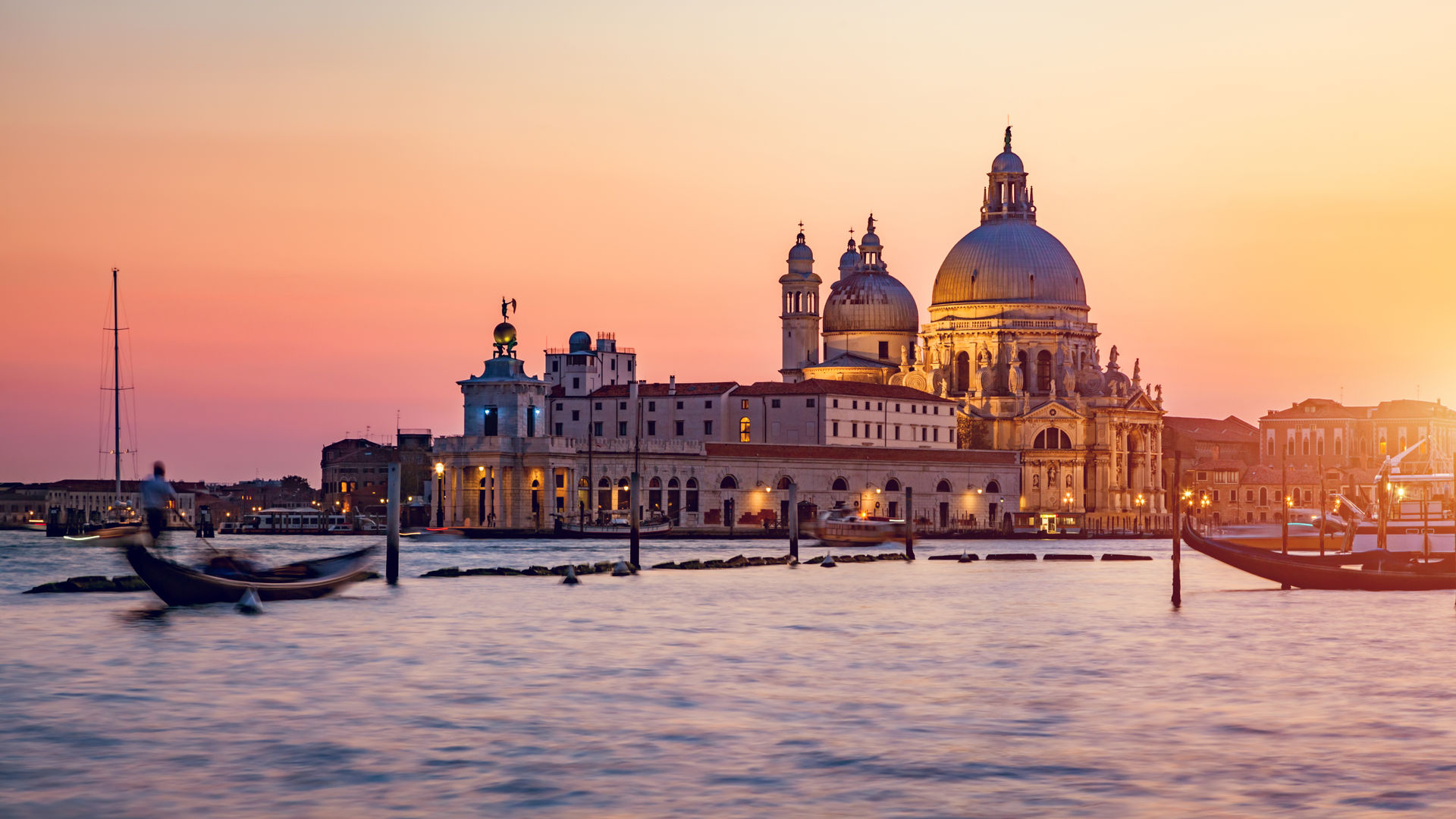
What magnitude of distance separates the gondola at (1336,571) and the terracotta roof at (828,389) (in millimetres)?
54369

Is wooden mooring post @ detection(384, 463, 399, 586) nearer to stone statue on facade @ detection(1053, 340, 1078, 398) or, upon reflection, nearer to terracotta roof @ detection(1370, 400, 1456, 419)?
stone statue on facade @ detection(1053, 340, 1078, 398)

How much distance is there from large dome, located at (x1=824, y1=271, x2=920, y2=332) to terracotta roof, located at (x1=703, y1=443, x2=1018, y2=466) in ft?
40.2

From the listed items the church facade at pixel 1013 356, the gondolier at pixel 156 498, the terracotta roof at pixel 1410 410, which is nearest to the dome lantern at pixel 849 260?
the church facade at pixel 1013 356

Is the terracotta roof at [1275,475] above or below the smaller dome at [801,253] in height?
below

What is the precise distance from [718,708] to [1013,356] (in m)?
97.6

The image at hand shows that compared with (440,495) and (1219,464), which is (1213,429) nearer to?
(1219,464)

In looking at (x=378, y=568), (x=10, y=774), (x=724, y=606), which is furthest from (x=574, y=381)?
(x=10, y=774)

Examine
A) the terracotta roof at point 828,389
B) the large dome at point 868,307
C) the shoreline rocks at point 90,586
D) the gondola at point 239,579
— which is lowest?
the shoreline rocks at point 90,586

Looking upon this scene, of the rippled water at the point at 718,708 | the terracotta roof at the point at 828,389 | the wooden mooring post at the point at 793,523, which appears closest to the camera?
the rippled water at the point at 718,708

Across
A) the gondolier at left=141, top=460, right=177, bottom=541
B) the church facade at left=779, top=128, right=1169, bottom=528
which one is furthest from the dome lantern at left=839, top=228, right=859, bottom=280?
the gondolier at left=141, top=460, right=177, bottom=541

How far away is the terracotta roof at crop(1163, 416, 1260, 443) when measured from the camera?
154 m

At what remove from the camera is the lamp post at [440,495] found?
94375mm

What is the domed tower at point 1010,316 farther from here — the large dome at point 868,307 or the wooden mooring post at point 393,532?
the wooden mooring post at point 393,532

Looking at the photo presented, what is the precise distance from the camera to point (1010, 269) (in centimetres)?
12062
